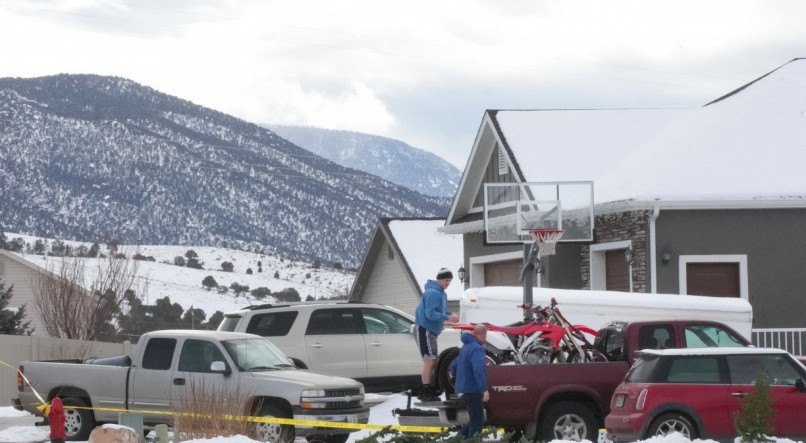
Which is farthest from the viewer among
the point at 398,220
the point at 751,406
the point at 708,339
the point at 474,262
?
the point at 398,220

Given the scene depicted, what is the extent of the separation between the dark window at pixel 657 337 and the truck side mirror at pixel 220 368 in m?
5.71

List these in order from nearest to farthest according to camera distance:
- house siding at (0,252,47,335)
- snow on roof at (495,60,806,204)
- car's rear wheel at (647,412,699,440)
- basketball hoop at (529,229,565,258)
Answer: car's rear wheel at (647,412,699,440) < basketball hoop at (529,229,565,258) < snow on roof at (495,60,806,204) < house siding at (0,252,47,335)

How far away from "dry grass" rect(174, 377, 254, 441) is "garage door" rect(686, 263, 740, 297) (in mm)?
12368

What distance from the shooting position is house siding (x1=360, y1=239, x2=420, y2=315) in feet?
149

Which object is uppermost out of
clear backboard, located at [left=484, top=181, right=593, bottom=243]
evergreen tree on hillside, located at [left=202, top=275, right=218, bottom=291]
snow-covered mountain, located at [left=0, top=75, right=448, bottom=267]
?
snow-covered mountain, located at [left=0, top=75, right=448, bottom=267]

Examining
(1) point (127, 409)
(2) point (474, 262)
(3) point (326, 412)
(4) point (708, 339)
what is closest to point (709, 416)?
(4) point (708, 339)

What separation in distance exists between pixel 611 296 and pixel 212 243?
122493 millimetres

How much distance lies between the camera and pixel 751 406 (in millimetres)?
13414

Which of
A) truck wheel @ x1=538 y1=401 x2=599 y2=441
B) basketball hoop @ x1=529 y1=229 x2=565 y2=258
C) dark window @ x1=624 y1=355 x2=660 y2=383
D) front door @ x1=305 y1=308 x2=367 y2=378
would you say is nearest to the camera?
dark window @ x1=624 y1=355 x2=660 y2=383

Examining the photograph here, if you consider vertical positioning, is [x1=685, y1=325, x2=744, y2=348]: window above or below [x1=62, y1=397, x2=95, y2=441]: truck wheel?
above

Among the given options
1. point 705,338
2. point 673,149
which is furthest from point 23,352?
point 705,338

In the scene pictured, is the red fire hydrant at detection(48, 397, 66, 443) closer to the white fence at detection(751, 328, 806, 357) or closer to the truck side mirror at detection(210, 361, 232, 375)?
the truck side mirror at detection(210, 361, 232, 375)

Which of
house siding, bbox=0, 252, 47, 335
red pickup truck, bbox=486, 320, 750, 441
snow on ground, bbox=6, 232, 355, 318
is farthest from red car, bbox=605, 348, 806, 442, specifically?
snow on ground, bbox=6, 232, 355, 318

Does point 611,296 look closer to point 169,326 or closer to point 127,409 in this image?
point 127,409
